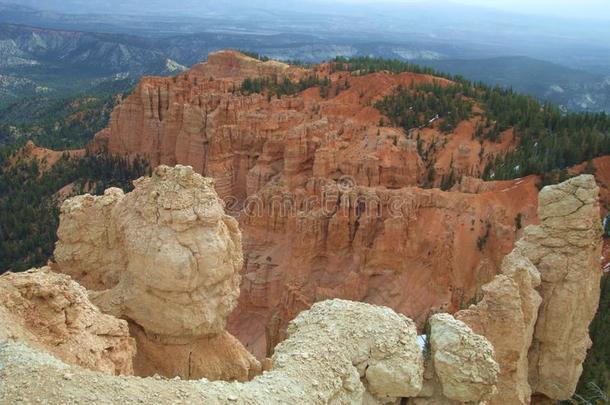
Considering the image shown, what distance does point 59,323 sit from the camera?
7.12 meters

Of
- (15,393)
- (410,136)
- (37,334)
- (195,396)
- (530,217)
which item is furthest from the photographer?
(410,136)

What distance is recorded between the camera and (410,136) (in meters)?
34.3

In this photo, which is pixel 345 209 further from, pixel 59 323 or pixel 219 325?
pixel 59 323

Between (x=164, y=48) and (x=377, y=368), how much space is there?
190811 mm

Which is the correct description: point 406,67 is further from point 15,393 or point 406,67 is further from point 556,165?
point 15,393

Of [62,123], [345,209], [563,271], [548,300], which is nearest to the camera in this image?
[563,271]

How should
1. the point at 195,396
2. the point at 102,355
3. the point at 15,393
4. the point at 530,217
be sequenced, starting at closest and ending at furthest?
the point at 15,393
the point at 195,396
the point at 102,355
the point at 530,217

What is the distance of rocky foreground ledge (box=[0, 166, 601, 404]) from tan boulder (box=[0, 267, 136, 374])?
0.05 feet

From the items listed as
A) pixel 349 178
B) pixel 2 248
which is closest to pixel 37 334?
pixel 349 178

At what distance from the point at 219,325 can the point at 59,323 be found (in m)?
2.77

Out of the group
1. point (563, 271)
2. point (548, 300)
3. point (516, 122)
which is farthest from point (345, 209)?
point (516, 122)

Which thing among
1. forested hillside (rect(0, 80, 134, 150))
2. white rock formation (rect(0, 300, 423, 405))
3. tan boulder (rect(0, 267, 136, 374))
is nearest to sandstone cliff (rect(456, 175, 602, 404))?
white rock formation (rect(0, 300, 423, 405))

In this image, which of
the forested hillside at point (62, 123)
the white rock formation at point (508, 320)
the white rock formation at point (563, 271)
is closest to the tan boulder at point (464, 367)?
the white rock formation at point (508, 320)

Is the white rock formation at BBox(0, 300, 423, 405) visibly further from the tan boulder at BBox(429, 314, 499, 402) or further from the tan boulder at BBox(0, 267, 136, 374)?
the tan boulder at BBox(0, 267, 136, 374)
